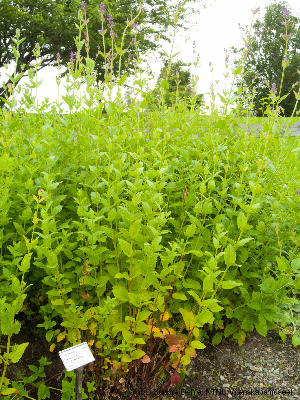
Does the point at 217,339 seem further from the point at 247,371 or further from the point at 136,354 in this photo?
the point at 136,354

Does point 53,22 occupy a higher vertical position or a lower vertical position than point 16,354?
higher

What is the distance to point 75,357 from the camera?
1.38 metres

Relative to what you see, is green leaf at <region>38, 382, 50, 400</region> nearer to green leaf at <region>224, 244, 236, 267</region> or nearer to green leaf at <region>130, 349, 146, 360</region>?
green leaf at <region>130, 349, 146, 360</region>

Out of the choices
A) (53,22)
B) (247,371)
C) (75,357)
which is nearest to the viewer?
(75,357)

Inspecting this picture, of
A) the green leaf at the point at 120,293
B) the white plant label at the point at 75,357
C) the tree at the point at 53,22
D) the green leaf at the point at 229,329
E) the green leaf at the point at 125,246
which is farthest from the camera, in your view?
the tree at the point at 53,22

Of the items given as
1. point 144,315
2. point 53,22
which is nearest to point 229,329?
point 144,315

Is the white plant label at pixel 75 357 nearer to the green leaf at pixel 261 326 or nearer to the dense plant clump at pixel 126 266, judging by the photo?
the dense plant clump at pixel 126 266

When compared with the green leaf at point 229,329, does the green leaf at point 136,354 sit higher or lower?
higher

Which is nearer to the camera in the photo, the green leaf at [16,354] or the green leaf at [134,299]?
the green leaf at [16,354]

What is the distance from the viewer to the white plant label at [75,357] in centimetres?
134

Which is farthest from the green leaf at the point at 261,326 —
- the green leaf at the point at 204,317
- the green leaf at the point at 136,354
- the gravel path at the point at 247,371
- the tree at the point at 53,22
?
the tree at the point at 53,22

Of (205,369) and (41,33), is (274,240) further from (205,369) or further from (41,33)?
(41,33)

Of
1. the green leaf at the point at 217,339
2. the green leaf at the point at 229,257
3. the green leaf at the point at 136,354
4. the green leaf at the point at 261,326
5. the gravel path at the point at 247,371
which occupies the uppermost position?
the green leaf at the point at 229,257

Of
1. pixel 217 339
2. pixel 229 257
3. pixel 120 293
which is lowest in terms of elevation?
pixel 217 339
